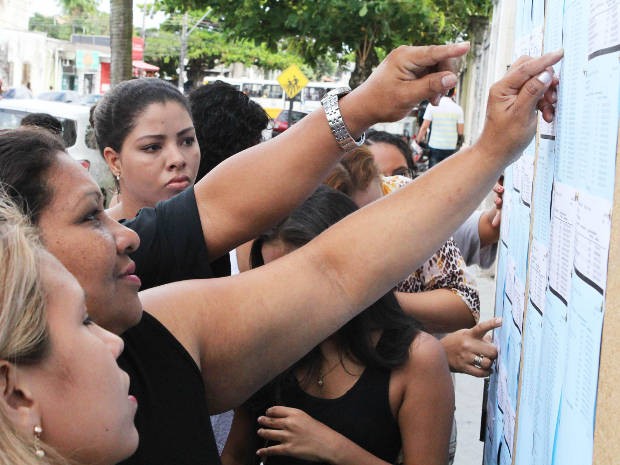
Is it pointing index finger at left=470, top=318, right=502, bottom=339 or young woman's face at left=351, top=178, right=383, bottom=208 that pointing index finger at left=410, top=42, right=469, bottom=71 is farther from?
young woman's face at left=351, top=178, right=383, bottom=208

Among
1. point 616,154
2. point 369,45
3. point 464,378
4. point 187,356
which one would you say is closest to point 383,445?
point 187,356

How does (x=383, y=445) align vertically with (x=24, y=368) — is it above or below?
below

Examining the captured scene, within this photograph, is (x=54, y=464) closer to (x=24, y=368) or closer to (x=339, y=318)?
(x=24, y=368)

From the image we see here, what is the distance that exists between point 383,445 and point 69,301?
1184mm

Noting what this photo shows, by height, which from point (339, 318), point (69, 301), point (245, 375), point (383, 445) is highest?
point (69, 301)

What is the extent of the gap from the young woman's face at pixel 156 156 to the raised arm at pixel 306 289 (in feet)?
4.15

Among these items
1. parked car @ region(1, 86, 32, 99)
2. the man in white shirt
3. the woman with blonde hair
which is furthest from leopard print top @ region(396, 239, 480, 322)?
parked car @ region(1, 86, 32, 99)

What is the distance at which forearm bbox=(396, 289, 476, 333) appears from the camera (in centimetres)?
281

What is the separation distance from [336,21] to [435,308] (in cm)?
1293

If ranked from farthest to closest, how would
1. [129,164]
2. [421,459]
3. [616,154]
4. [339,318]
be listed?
[129,164]
[421,459]
[339,318]
[616,154]

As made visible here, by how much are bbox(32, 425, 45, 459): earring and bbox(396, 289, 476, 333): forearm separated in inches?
68.6

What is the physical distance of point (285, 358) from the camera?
5.93 feet

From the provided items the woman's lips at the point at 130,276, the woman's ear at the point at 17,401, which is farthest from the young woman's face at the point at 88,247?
the woman's ear at the point at 17,401

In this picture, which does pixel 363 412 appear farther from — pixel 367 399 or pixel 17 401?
pixel 17 401
